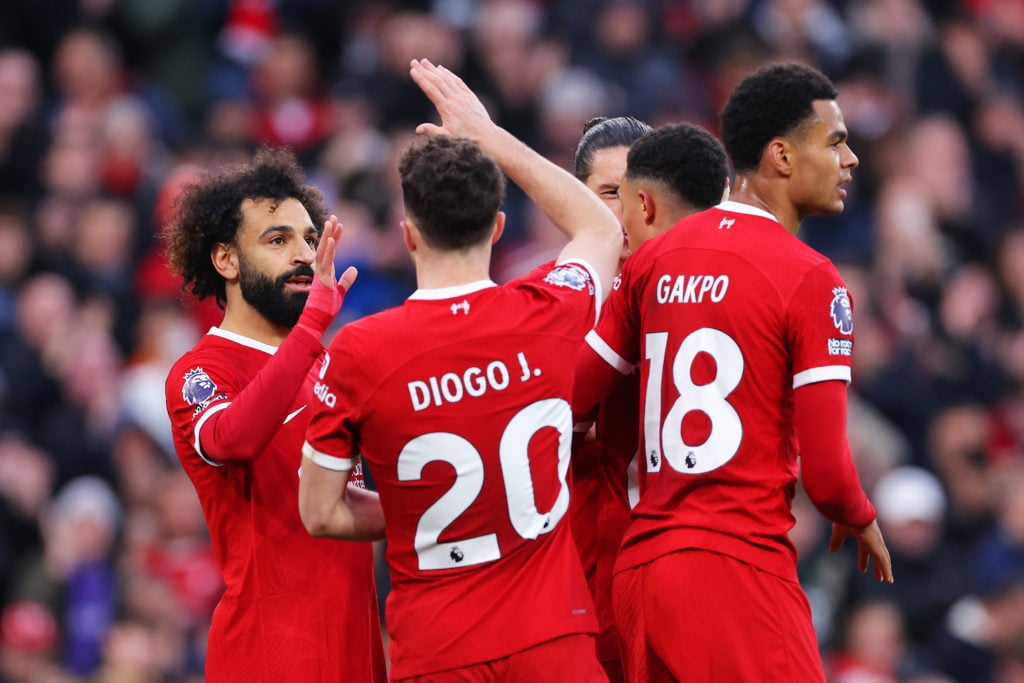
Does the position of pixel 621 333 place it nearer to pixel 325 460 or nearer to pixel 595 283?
pixel 595 283

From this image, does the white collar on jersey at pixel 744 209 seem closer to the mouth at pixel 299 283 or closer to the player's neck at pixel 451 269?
the player's neck at pixel 451 269

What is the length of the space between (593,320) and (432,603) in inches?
35.9

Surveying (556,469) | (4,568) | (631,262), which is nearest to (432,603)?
(556,469)

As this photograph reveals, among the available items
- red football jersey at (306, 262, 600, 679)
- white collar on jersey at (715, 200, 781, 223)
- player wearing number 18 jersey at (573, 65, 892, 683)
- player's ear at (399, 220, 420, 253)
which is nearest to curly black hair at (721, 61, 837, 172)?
player wearing number 18 jersey at (573, 65, 892, 683)

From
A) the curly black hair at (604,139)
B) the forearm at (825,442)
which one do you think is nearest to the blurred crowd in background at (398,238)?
the curly black hair at (604,139)

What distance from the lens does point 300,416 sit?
A: 17.4 feet

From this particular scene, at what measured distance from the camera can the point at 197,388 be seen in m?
5.17

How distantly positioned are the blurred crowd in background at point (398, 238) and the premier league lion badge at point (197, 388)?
4461 millimetres

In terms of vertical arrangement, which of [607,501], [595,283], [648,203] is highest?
[648,203]

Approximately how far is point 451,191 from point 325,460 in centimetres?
80

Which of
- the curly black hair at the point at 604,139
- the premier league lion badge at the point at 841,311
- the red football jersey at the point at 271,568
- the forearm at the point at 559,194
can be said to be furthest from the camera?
the curly black hair at the point at 604,139

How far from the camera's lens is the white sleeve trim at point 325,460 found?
454 centimetres

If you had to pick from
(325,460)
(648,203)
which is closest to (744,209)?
(648,203)

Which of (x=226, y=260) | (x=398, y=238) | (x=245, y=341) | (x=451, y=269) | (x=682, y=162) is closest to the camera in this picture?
(x=451, y=269)
